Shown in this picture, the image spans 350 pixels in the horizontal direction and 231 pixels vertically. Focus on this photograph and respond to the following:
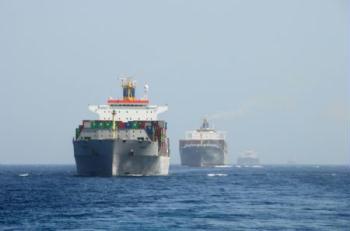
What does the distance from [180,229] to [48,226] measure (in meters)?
8.54

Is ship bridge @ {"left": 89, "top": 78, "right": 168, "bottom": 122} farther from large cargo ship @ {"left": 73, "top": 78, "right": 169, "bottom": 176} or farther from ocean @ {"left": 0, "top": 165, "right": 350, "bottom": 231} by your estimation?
ocean @ {"left": 0, "top": 165, "right": 350, "bottom": 231}

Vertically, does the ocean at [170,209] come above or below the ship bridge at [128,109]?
below

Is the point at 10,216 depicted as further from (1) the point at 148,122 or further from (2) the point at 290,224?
(1) the point at 148,122

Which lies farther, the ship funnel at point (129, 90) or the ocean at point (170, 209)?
the ship funnel at point (129, 90)

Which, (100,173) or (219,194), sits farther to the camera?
(100,173)

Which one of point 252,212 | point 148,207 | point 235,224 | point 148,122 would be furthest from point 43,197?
point 148,122

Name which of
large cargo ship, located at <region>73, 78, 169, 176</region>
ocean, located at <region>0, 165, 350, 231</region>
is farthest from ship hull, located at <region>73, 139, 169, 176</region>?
ocean, located at <region>0, 165, 350, 231</region>

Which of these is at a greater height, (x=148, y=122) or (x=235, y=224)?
Answer: (x=148, y=122)

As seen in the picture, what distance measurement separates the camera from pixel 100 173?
115 meters

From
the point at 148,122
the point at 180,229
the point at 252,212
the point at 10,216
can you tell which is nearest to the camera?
the point at 180,229

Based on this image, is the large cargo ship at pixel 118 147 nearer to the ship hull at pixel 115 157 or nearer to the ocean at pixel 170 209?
the ship hull at pixel 115 157

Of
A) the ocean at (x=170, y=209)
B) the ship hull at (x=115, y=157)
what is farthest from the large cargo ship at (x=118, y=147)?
the ocean at (x=170, y=209)

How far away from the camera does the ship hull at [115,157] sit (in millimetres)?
110250

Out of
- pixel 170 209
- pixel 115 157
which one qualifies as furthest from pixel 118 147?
pixel 170 209
